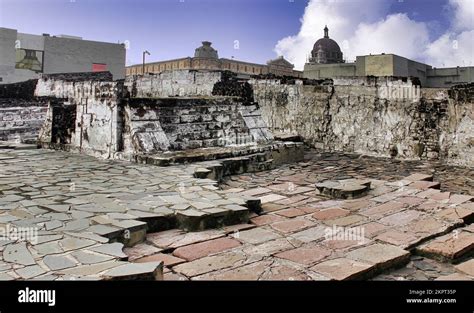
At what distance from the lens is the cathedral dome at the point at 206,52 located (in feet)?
153

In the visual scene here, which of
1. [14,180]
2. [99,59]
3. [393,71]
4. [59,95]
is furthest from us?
[99,59]

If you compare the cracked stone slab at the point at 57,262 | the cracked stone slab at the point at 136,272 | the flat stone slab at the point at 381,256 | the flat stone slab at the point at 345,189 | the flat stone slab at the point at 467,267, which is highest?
the flat stone slab at the point at 345,189

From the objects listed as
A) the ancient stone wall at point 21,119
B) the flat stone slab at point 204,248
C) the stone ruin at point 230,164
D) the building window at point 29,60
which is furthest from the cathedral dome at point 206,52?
the flat stone slab at point 204,248

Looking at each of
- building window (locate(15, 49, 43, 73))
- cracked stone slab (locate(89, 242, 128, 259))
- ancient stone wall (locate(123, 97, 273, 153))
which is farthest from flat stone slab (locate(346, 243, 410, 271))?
building window (locate(15, 49, 43, 73))

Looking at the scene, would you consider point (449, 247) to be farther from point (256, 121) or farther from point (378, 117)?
point (256, 121)

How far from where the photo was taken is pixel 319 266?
8.52ft

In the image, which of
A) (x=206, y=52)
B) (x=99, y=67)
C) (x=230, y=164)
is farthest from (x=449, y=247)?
(x=206, y=52)

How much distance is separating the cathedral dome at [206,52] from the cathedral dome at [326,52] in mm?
12901

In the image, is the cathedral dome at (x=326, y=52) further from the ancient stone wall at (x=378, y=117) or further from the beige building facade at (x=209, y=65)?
the ancient stone wall at (x=378, y=117)

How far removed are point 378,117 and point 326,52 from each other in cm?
4546

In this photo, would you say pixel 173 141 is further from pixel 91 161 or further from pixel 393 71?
pixel 393 71
